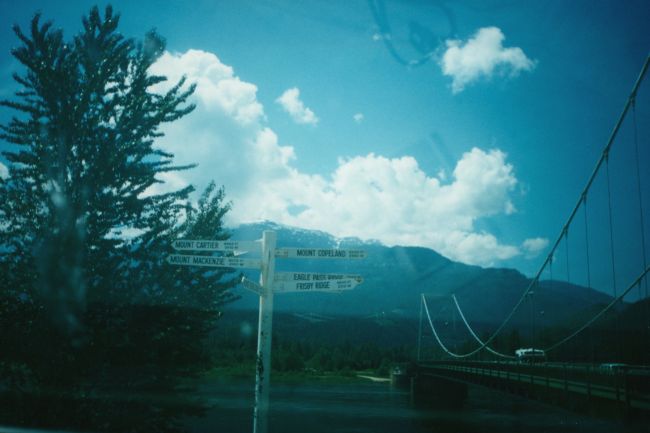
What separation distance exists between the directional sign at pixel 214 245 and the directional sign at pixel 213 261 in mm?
117

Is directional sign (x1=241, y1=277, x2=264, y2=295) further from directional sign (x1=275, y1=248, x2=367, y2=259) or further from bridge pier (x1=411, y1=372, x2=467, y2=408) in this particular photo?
bridge pier (x1=411, y1=372, x2=467, y2=408)

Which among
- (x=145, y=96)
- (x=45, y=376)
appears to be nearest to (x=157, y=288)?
(x=45, y=376)

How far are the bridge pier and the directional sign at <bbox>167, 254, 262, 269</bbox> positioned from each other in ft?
145

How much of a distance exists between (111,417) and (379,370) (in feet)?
330

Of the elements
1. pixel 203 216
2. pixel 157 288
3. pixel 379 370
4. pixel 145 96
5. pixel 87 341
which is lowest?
pixel 379 370

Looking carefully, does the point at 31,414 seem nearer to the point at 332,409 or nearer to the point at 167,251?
the point at 167,251

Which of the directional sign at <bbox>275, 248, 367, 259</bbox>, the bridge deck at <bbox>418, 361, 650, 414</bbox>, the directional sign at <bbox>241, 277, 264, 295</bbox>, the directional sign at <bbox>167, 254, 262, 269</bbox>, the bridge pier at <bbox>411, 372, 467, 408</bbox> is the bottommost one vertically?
the bridge pier at <bbox>411, 372, 467, 408</bbox>

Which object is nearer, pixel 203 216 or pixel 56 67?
pixel 56 67

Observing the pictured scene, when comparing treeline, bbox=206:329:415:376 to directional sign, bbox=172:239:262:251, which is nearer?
directional sign, bbox=172:239:262:251

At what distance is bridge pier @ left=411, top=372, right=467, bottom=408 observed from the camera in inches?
1941

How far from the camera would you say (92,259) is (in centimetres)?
591

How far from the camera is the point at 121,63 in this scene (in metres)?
6.78

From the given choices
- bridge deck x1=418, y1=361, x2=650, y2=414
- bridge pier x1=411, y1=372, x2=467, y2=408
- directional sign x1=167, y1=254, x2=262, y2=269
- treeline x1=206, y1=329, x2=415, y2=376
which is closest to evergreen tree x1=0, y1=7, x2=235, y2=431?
directional sign x1=167, y1=254, x2=262, y2=269

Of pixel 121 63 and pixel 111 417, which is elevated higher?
pixel 121 63
